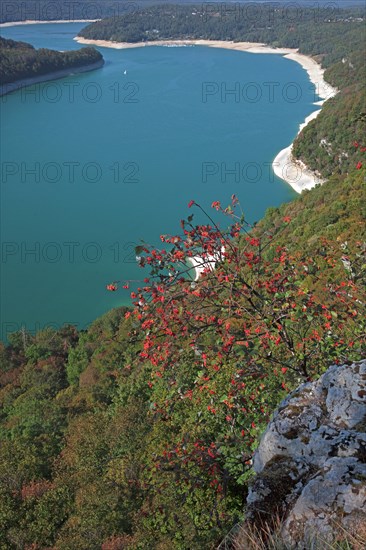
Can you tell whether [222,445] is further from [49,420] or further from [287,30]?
[287,30]

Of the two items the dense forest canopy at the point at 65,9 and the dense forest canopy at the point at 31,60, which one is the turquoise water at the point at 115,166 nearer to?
the dense forest canopy at the point at 31,60

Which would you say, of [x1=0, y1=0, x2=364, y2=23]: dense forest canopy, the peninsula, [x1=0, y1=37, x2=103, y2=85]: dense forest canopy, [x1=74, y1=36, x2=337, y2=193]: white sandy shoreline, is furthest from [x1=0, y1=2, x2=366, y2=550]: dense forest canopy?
[x1=0, y1=0, x2=364, y2=23]: dense forest canopy

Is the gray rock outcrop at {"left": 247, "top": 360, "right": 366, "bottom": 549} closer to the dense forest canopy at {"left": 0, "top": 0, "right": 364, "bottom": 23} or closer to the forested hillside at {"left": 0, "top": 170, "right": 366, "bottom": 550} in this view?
A: the forested hillside at {"left": 0, "top": 170, "right": 366, "bottom": 550}

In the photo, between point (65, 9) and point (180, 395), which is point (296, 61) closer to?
point (65, 9)

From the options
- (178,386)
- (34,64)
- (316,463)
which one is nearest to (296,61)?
(34,64)

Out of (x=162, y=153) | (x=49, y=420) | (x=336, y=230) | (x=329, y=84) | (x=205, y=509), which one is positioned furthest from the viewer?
(x=329, y=84)

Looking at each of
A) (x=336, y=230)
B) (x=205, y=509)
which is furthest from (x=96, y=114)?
(x=205, y=509)
